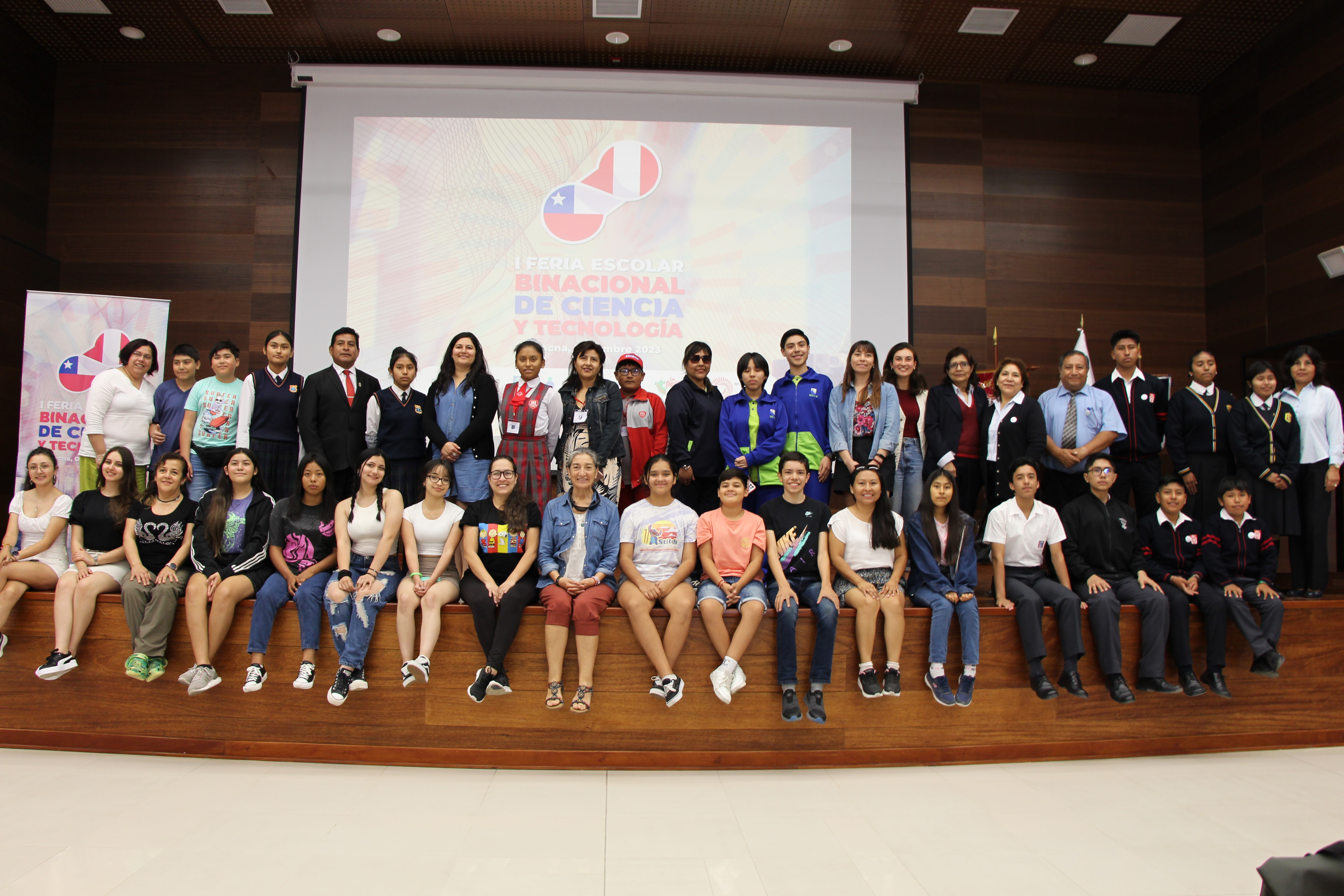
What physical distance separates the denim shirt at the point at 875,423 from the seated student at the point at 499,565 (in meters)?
1.71

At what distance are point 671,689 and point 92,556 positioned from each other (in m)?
2.89

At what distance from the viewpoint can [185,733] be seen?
11.8 ft

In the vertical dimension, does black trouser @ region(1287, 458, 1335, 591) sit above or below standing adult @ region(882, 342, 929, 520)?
below

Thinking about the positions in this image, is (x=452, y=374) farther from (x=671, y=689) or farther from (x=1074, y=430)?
(x=1074, y=430)

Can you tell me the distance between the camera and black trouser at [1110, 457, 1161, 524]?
15.2 feet

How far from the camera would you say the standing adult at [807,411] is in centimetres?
440

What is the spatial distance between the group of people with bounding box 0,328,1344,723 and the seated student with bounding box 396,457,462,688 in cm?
1

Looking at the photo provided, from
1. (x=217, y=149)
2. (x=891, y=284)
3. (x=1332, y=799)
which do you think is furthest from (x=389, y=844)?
(x=217, y=149)

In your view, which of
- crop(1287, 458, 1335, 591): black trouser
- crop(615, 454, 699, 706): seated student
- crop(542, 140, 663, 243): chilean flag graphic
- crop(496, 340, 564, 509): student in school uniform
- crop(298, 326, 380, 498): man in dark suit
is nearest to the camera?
crop(615, 454, 699, 706): seated student

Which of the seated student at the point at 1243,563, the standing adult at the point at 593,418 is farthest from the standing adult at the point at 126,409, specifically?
the seated student at the point at 1243,563

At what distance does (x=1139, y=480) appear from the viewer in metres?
4.68

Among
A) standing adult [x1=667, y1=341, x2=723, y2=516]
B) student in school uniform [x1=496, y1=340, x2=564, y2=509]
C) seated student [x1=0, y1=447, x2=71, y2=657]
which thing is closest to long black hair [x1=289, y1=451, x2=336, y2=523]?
student in school uniform [x1=496, y1=340, x2=564, y2=509]

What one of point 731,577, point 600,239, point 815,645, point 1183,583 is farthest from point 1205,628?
point 600,239

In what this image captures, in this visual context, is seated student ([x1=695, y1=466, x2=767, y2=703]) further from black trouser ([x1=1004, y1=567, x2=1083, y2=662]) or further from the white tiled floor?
black trouser ([x1=1004, y1=567, x2=1083, y2=662])
